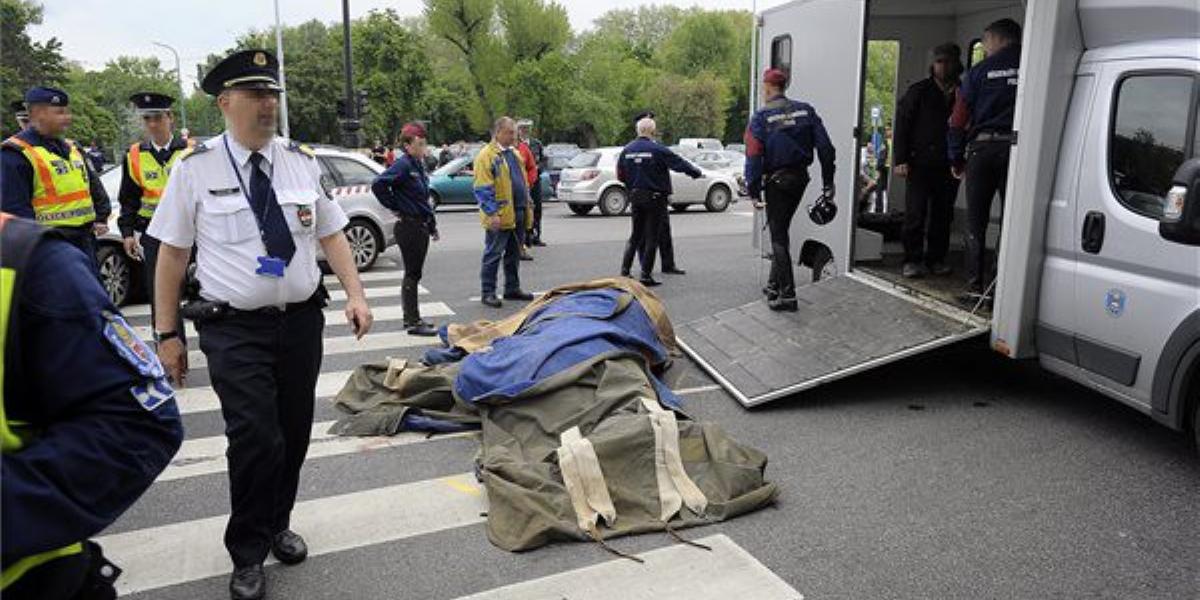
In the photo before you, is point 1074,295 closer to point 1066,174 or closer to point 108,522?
point 1066,174

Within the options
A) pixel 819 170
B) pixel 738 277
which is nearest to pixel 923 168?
pixel 819 170

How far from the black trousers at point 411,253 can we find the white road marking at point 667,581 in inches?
199

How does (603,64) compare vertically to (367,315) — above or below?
above

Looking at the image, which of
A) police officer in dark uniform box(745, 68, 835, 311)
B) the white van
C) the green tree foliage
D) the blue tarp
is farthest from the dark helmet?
the green tree foliage

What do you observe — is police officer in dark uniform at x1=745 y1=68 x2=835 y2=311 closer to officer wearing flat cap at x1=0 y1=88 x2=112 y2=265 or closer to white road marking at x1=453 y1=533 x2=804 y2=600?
white road marking at x1=453 y1=533 x2=804 y2=600

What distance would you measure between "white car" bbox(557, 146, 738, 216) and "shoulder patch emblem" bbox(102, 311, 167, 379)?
17.6 m

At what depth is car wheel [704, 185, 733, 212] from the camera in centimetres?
2086

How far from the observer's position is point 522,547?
3961mm

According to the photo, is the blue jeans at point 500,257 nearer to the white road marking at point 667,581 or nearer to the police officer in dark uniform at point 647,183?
the police officer in dark uniform at point 647,183

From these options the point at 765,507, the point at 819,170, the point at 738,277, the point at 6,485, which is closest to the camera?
the point at 6,485

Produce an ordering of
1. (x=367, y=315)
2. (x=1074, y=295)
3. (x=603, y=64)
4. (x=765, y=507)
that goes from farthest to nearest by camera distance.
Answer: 1. (x=603, y=64)
2. (x=1074, y=295)
3. (x=765, y=507)
4. (x=367, y=315)

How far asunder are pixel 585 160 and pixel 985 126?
562 inches

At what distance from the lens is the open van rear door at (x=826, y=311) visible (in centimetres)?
597

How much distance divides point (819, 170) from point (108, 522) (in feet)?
24.8
